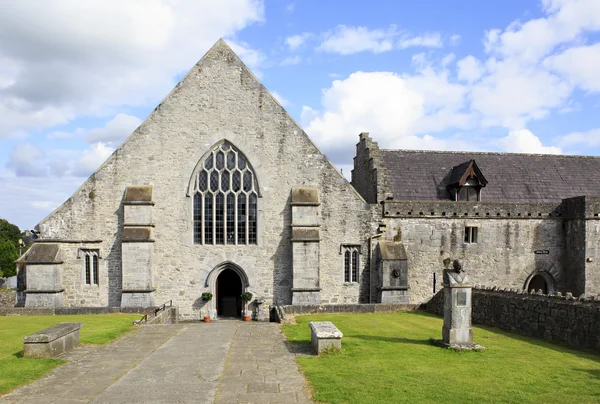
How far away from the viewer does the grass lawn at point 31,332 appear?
10906 mm

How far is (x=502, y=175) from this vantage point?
102 feet

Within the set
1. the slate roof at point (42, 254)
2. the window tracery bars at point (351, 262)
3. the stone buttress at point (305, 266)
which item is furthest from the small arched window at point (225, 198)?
the slate roof at point (42, 254)

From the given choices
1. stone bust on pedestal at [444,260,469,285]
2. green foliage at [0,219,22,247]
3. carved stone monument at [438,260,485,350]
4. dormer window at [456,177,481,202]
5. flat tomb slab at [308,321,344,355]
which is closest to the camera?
flat tomb slab at [308,321,344,355]

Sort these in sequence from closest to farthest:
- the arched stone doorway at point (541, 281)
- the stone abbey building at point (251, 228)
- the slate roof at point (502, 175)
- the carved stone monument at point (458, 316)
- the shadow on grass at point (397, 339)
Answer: the carved stone monument at point (458, 316), the shadow on grass at point (397, 339), the stone abbey building at point (251, 228), the arched stone doorway at point (541, 281), the slate roof at point (502, 175)

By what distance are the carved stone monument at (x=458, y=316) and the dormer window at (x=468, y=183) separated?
598 inches

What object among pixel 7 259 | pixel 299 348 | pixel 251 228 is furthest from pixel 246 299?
pixel 7 259

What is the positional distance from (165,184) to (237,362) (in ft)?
48.3

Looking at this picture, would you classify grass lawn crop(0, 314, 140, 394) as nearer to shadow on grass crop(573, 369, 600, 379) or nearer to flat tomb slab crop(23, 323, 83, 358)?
flat tomb slab crop(23, 323, 83, 358)

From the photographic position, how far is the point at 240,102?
25766mm

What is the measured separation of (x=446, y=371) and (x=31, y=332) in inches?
557

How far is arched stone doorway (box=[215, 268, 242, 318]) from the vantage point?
26.5 m

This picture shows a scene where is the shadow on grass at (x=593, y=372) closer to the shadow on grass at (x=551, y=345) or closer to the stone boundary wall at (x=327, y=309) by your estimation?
the shadow on grass at (x=551, y=345)

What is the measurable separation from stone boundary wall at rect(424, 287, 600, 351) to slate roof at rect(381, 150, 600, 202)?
31.3 ft

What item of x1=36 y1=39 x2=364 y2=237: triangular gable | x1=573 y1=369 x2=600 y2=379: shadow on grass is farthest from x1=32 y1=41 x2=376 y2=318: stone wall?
x1=573 y1=369 x2=600 y2=379: shadow on grass
